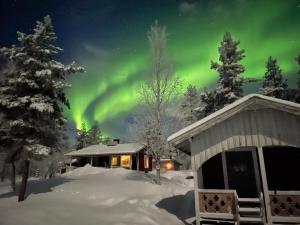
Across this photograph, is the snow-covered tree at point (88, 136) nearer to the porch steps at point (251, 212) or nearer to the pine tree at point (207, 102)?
the pine tree at point (207, 102)

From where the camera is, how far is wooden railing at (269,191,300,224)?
9.32 metres

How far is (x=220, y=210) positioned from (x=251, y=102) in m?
4.80

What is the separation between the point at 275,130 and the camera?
9953 millimetres

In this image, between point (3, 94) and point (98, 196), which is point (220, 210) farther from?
point (3, 94)

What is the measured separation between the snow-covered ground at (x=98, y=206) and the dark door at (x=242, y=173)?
306 centimetres

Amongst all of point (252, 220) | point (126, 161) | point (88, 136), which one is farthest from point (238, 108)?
point (88, 136)

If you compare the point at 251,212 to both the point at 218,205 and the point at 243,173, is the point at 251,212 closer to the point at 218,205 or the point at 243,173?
the point at 218,205

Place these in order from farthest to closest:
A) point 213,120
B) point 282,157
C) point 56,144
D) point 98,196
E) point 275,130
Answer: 1. point 56,144
2. point 98,196
3. point 282,157
4. point 213,120
5. point 275,130

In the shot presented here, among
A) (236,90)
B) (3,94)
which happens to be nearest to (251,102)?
(3,94)

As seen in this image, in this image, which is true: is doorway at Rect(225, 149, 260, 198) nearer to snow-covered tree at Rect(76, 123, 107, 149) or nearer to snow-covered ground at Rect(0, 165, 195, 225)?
snow-covered ground at Rect(0, 165, 195, 225)

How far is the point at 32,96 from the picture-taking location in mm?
17469

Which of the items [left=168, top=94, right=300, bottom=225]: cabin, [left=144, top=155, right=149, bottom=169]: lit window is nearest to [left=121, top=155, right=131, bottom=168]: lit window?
[left=144, top=155, right=149, bottom=169]: lit window

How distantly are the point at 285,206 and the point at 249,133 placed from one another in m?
3.11

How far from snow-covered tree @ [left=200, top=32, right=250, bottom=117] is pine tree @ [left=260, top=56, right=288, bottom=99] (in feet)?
12.2
